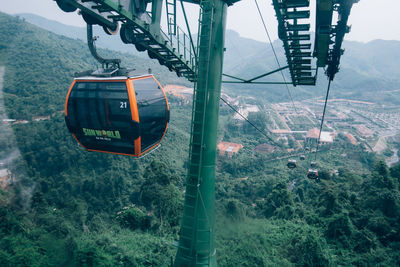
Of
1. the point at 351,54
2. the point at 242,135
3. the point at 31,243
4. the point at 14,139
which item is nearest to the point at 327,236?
the point at 31,243

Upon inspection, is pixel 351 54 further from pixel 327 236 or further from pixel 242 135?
pixel 327 236

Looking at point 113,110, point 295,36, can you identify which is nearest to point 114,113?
point 113,110

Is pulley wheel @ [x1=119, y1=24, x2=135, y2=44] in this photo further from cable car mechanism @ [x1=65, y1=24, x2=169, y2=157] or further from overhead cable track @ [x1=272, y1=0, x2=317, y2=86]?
overhead cable track @ [x1=272, y1=0, x2=317, y2=86]

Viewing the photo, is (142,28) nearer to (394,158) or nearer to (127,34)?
(127,34)

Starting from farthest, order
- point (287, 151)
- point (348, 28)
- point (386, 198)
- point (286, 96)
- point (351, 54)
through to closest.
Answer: point (351, 54) < point (286, 96) < point (287, 151) < point (386, 198) < point (348, 28)

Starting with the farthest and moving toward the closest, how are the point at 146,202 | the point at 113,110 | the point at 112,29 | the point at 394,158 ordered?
1. the point at 394,158
2. the point at 146,202
3. the point at 112,29
4. the point at 113,110

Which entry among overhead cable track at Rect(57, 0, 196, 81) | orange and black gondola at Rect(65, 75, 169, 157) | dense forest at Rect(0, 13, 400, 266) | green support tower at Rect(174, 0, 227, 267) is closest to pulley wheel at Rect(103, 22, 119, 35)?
overhead cable track at Rect(57, 0, 196, 81)

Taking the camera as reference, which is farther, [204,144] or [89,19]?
[204,144]
